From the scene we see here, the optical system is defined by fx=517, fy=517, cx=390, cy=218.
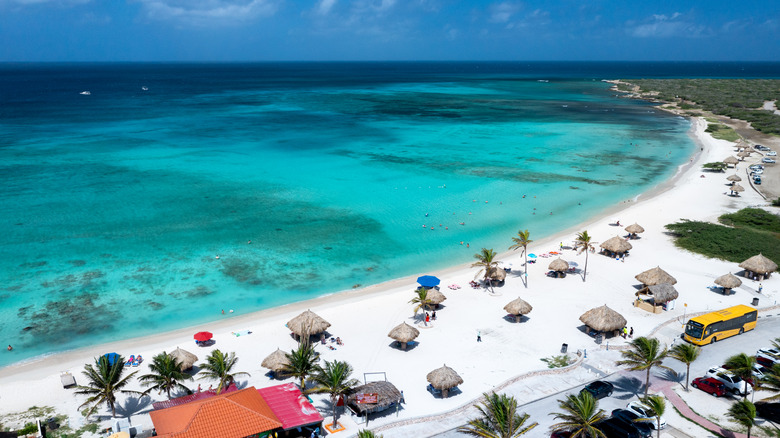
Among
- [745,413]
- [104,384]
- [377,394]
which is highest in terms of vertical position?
[104,384]

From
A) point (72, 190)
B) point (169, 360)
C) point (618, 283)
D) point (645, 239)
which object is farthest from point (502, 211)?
point (72, 190)

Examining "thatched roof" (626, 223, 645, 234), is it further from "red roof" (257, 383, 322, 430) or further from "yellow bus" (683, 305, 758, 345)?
"red roof" (257, 383, 322, 430)

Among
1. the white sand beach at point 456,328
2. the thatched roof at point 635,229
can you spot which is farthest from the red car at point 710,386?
the thatched roof at point 635,229

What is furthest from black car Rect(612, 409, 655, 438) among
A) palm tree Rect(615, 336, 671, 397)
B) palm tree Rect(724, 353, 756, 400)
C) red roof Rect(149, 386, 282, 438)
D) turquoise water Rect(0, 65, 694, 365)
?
turquoise water Rect(0, 65, 694, 365)

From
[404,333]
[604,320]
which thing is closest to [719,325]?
[604,320]

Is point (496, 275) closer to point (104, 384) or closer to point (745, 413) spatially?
point (745, 413)

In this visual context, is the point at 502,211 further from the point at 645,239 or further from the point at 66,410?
the point at 66,410

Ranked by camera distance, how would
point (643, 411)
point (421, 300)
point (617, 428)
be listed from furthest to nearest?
1. point (421, 300)
2. point (643, 411)
3. point (617, 428)
